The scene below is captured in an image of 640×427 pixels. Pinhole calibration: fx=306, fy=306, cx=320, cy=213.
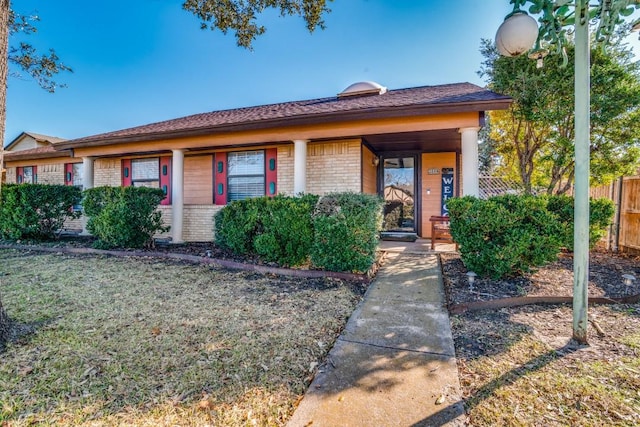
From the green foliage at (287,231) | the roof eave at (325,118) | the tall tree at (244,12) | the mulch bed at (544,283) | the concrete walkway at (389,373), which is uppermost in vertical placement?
the tall tree at (244,12)

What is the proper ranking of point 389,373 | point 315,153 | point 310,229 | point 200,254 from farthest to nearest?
1. point 315,153
2. point 200,254
3. point 310,229
4. point 389,373

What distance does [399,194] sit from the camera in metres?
9.69

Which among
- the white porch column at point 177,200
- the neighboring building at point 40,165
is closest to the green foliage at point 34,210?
the white porch column at point 177,200

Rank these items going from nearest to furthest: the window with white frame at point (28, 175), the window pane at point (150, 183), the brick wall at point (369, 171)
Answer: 1. the brick wall at point (369, 171)
2. the window pane at point (150, 183)
3. the window with white frame at point (28, 175)

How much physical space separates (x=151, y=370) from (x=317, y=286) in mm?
2700

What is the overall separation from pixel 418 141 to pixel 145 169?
8.53 m

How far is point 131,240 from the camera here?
7.22m

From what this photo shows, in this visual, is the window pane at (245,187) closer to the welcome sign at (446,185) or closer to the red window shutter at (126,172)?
the red window shutter at (126,172)

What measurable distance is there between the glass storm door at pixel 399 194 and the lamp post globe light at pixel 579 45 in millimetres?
6145

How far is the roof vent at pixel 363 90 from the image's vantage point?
9.30 meters

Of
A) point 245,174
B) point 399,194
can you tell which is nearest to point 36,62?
point 245,174

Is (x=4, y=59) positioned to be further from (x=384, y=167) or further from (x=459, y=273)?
(x=384, y=167)

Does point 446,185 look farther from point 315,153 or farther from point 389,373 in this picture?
point 389,373

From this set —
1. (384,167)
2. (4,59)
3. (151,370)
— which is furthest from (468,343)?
(384,167)
